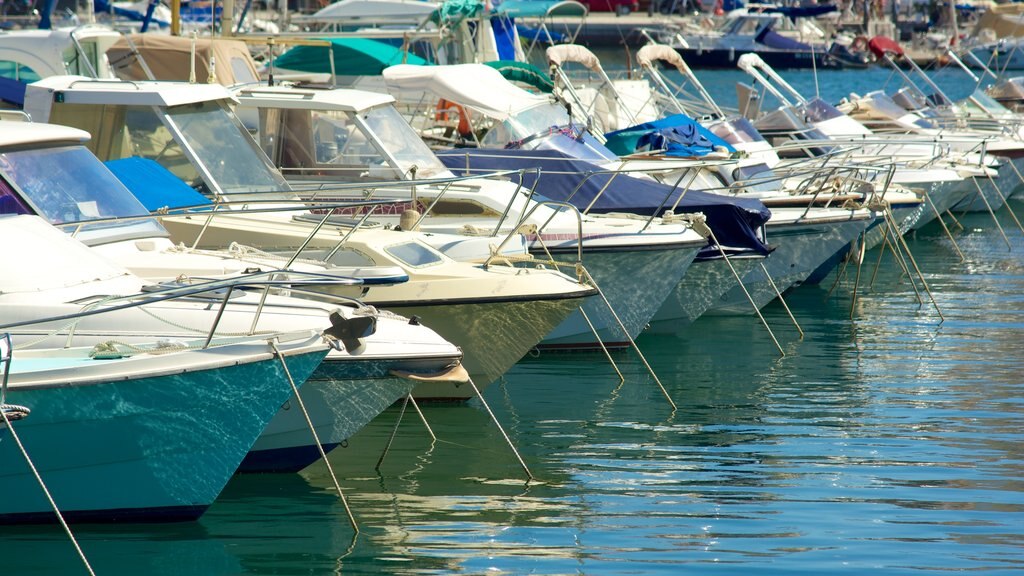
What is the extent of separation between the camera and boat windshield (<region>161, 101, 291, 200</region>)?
38.8 ft

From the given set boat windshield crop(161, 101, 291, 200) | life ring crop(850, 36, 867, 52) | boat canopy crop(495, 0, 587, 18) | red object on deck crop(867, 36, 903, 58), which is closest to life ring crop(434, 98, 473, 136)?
boat windshield crop(161, 101, 291, 200)

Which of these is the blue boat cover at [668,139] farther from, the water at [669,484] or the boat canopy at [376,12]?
the boat canopy at [376,12]

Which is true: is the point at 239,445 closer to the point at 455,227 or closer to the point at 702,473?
the point at 702,473

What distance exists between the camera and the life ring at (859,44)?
65438 millimetres

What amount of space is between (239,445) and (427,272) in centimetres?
316

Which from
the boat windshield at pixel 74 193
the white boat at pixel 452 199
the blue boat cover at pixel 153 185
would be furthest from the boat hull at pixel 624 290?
the boat windshield at pixel 74 193

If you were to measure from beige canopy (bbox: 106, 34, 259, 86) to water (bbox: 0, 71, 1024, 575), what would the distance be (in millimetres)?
7656

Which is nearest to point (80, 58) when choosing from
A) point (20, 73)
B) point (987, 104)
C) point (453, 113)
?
point (20, 73)

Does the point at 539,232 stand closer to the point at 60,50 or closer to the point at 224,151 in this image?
the point at 224,151

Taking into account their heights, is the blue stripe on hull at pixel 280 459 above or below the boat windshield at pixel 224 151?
below

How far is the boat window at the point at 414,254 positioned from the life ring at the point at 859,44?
191 feet

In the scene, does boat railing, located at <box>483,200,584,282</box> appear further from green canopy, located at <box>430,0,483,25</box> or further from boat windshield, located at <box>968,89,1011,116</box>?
boat windshield, located at <box>968,89,1011,116</box>

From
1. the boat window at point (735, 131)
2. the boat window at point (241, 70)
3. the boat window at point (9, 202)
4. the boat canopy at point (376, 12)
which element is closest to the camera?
the boat window at point (9, 202)

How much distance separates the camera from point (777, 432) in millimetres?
10422
